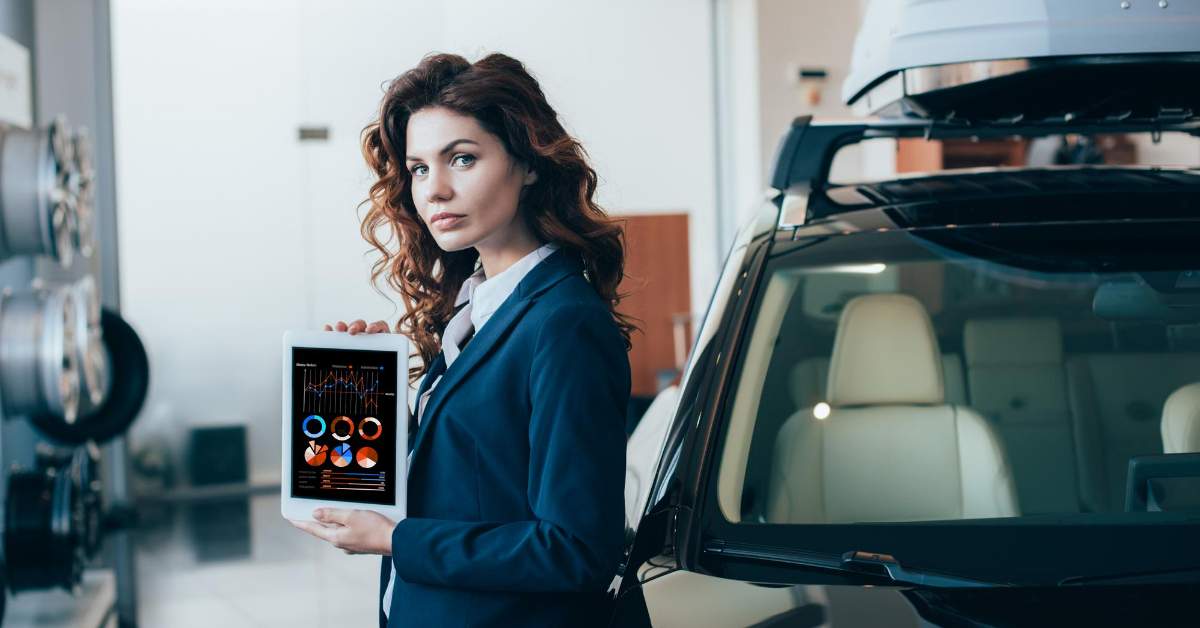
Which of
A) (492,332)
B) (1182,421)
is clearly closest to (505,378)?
(492,332)

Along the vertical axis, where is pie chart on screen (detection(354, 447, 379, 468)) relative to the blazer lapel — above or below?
below

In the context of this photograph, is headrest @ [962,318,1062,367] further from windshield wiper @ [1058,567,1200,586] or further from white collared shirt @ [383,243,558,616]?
white collared shirt @ [383,243,558,616]

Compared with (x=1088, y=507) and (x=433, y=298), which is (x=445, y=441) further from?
(x=1088, y=507)

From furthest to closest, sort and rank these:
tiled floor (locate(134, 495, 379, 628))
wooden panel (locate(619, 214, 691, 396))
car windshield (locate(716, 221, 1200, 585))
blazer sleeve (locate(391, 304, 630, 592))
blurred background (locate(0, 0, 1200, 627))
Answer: wooden panel (locate(619, 214, 691, 396)) < blurred background (locate(0, 0, 1200, 627)) < tiled floor (locate(134, 495, 379, 628)) < car windshield (locate(716, 221, 1200, 585)) < blazer sleeve (locate(391, 304, 630, 592))

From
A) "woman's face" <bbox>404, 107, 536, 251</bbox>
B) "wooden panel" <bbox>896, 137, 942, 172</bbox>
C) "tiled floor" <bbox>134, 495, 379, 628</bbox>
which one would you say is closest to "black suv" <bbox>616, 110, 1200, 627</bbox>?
"woman's face" <bbox>404, 107, 536, 251</bbox>

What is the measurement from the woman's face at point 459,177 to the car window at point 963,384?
17.8 inches

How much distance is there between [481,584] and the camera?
1048 millimetres

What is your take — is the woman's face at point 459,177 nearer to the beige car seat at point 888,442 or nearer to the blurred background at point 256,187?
the beige car seat at point 888,442

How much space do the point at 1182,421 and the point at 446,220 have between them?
1.11 meters

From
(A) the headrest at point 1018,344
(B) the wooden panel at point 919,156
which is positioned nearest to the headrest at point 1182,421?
(A) the headrest at point 1018,344

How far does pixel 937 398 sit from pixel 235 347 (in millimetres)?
5570

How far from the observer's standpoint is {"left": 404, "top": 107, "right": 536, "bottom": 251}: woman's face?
3.67 feet

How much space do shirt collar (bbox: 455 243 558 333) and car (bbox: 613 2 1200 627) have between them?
32 centimetres

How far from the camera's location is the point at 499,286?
45.4 inches
